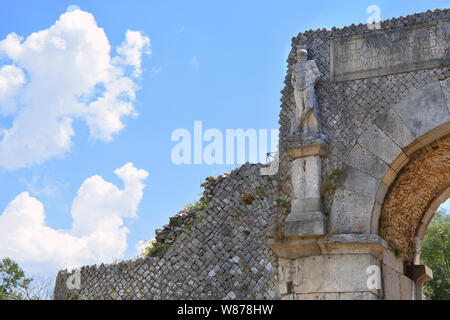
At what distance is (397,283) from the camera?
27.2 feet

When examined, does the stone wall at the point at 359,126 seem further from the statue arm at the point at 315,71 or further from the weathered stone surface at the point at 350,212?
the statue arm at the point at 315,71

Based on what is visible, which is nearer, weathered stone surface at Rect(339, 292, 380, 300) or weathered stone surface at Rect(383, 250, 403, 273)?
weathered stone surface at Rect(339, 292, 380, 300)

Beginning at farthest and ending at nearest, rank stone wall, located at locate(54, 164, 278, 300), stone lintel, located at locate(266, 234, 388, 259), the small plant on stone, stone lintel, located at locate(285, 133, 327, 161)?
the small plant on stone → stone wall, located at locate(54, 164, 278, 300) → stone lintel, located at locate(285, 133, 327, 161) → stone lintel, located at locate(266, 234, 388, 259)

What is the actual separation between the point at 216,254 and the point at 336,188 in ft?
6.80

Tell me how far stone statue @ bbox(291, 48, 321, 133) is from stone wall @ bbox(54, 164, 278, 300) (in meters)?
0.99

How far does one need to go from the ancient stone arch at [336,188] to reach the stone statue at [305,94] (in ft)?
0.06

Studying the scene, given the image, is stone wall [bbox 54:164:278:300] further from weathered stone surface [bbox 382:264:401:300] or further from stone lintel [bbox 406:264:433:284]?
stone lintel [bbox 406:264:433:284]

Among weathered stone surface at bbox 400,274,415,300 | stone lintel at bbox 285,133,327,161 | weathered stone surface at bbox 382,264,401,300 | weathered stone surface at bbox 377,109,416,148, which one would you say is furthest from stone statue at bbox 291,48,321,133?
weathered stone surface at bbox 400,274,415,300

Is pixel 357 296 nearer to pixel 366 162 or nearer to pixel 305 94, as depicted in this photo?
pixel 366 162

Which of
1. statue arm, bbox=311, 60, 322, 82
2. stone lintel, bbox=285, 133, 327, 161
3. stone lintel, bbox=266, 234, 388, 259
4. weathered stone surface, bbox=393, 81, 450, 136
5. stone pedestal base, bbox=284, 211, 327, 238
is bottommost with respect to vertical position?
stone lintel, bbox=266, 234, 388, 259

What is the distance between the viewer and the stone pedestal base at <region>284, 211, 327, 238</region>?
294 inches

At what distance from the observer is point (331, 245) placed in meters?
7.47

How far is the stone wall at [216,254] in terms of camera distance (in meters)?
8.20

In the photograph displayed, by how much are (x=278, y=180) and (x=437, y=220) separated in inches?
540
